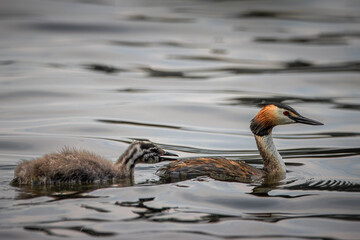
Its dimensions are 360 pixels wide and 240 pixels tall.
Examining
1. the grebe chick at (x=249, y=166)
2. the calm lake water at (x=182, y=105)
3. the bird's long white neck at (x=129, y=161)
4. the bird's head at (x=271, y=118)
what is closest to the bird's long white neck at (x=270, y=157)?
the grebe chick at (x=249, y=166)

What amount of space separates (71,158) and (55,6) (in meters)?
21.2

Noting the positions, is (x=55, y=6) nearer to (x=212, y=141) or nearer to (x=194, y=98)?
(x=194, y=98)

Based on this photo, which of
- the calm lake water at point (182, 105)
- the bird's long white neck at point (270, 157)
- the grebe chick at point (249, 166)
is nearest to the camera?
the calm lake water at point (182, 105)

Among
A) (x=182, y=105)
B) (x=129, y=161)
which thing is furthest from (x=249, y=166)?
(x=182, y=105)

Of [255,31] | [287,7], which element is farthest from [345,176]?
[287,7]

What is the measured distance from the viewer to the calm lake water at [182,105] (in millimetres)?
9141

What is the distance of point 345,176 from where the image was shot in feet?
38.7

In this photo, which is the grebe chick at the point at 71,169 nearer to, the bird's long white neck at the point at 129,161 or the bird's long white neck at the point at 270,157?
the bird's long white neck at the point at 129,161

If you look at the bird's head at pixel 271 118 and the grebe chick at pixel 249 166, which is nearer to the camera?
the grebe chick at pixel 249 166

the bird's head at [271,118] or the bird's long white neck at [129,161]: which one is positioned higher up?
the bird's head at [271,118]

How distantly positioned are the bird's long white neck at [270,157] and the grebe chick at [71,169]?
1994mm

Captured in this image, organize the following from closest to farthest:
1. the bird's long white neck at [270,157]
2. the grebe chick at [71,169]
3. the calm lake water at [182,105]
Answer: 1. the calm lake water at [182,105]
2. the grebe chick at [71,169]
3. the bird's long white neck at [270,157]

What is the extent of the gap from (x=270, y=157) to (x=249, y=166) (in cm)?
46

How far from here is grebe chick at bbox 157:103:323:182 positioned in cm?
1101
